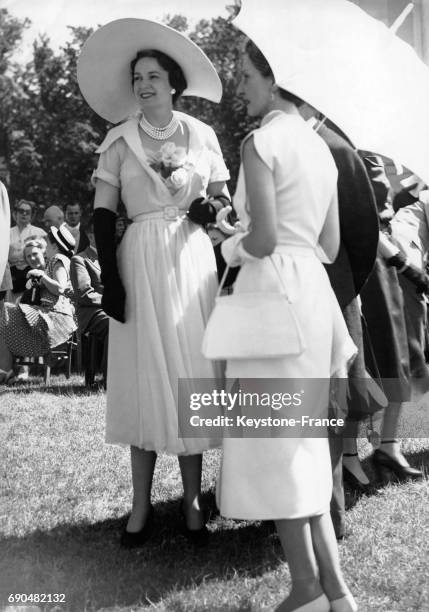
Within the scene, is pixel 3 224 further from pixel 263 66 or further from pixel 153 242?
pixel 263 66

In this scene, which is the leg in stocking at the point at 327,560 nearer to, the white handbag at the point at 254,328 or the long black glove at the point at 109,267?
the white handbag at the point at 254,328

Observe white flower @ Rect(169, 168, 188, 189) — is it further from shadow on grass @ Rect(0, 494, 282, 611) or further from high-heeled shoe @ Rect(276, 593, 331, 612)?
high-heeled shoe @ Rect(276, 593, 331, 612)

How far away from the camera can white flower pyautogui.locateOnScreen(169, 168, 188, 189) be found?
3.22 metres

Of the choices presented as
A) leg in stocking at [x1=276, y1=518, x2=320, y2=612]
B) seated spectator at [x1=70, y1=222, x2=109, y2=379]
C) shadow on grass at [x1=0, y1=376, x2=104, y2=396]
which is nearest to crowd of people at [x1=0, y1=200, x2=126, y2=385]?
seated spectator at [x1=70, y1=222, x2=109, y2=379]

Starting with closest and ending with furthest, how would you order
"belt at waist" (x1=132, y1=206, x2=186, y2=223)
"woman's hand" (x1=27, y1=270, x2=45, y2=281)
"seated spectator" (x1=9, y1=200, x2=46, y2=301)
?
1. "belt at waist" (x1=132, y1=206, x2=186, y2=223)
2. "seated spectator" (x1=9, y1=200, x2=46, y2=301)
3. "woman's hand" (x1=27, y1=270, x2=45, y2=281)

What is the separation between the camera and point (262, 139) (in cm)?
247

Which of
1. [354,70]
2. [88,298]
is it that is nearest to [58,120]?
[88,298]

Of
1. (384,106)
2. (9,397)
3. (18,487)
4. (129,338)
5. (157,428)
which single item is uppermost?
(384,106)

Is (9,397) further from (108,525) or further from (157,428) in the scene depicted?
(157,428)

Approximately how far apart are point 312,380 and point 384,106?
1.21 metres

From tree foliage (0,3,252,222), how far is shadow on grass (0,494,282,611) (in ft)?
6.38

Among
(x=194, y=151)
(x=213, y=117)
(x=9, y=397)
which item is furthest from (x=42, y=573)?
(x=213, y=117)

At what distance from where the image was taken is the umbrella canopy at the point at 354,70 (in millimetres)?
2902

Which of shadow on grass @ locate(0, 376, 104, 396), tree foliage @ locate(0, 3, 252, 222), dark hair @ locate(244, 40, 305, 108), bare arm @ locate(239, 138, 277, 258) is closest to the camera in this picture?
bare arm @ locate(239, 138, 277, 258)
